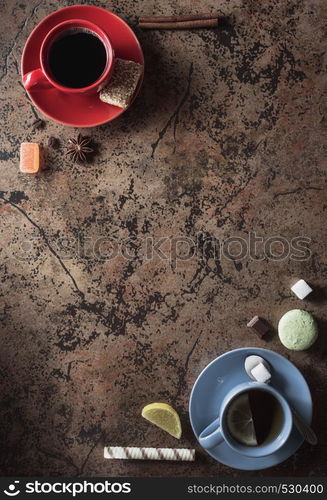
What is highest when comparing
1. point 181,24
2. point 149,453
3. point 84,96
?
point 181,24

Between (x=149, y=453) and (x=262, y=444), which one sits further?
(x=149, y=453)

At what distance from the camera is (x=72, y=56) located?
139cm

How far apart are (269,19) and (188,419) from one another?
1.00m

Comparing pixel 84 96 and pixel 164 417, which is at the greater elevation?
pixel 84 96

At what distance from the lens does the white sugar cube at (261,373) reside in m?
1.40

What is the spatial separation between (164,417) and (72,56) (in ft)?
2.88

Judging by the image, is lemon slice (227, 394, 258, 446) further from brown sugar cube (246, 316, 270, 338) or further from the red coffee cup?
the red coffee cup

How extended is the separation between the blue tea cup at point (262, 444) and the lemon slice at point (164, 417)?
0.34ft

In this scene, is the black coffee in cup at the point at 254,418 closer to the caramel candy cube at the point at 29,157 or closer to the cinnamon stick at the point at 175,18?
the caramel candy cube at the point at 29,157

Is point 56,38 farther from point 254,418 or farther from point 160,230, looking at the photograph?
point 254,418

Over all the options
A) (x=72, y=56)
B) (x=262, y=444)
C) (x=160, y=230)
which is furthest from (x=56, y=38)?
(x=262, y=444)

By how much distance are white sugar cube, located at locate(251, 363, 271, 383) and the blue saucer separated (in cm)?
4

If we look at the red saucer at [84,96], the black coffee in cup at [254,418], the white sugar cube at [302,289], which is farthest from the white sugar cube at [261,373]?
the red saucer at [84,96]

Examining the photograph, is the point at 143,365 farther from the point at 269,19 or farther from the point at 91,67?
the point at 269,19
